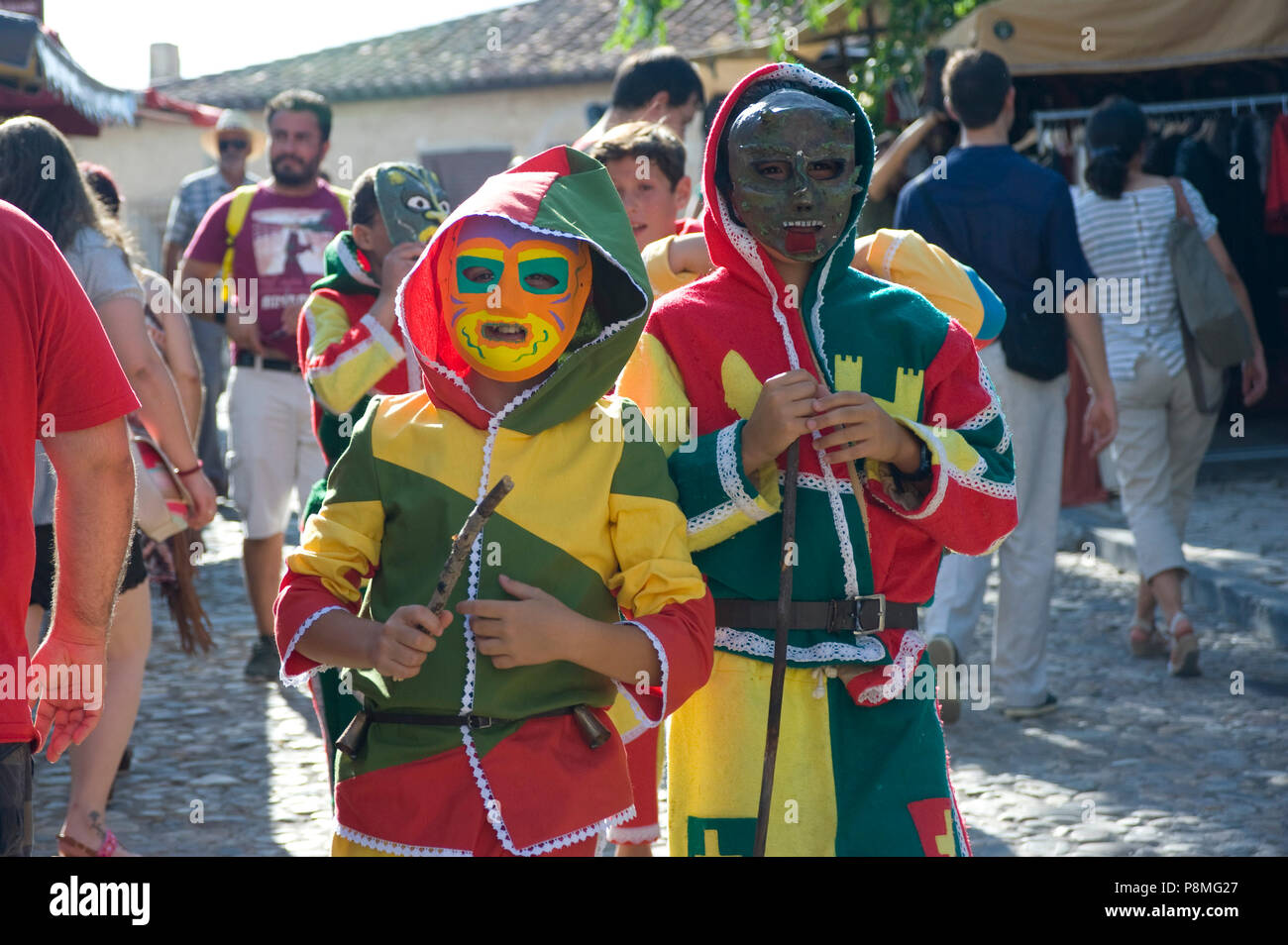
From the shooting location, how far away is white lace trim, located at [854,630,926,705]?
110 inches

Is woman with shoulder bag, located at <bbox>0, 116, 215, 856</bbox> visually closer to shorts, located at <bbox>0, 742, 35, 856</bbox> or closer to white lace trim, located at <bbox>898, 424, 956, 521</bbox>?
shorts, located at <bbox>0, 742, 35, 856</bbox>

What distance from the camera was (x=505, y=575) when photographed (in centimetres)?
265

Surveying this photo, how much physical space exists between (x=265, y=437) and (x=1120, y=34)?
575cm

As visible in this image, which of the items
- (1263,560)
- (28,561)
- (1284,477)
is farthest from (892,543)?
(1284,477)

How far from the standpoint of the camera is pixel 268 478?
694 cm

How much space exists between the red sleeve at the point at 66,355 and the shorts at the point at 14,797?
1.86 feet

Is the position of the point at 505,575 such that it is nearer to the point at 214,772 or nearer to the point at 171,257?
the point at 214,772

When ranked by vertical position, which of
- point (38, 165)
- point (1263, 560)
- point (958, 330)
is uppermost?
point (38, 165)

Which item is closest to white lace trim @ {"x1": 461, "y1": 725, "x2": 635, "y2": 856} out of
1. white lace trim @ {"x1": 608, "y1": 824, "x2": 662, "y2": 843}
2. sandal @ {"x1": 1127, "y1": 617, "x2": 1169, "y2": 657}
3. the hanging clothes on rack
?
white lace trim @ {"x1": 608, "y1": 824, "x2": 662, "y2": 843}

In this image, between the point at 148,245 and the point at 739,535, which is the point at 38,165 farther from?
the point at 148,245

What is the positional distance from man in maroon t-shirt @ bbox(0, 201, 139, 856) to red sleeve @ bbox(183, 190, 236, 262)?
14.3ft

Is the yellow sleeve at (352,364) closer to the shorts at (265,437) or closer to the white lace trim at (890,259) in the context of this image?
the white lace trim at (890,259)

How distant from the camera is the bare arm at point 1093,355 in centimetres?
598

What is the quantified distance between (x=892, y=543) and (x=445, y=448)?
823mm
